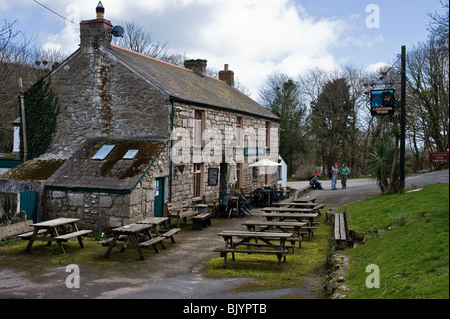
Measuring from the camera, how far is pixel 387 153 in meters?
17.1

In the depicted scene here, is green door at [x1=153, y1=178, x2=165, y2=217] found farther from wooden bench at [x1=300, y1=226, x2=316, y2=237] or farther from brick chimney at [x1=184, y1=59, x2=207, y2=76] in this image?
brick chimney at [x1=184, y1=59, x2=207, y2=76]

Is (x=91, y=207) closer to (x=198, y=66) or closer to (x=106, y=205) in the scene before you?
(x=106, y=205)

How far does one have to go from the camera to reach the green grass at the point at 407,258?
5125mm

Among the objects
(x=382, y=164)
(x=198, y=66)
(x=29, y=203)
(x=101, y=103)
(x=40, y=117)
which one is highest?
(x=198, y=66)

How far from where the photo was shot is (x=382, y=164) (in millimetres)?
16859

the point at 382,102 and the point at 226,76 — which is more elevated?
the point at 226,76

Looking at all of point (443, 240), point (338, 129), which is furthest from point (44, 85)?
point (338, 129)

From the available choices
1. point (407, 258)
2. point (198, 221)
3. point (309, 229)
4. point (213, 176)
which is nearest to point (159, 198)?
point (198, 221)

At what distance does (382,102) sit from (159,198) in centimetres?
904

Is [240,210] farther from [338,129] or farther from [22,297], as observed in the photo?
[338,129]

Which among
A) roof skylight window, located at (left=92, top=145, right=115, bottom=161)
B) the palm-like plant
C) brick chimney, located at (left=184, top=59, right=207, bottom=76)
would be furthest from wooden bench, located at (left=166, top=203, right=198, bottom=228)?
brick chimney, located at (left=184, top=59, right=207, bottom=76)

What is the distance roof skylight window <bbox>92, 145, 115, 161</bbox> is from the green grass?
28.0 feet

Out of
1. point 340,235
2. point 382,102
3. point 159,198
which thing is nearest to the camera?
point 340,235
